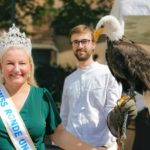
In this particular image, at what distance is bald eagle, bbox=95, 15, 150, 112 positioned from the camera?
484cm

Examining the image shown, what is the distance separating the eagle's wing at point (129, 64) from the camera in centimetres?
484

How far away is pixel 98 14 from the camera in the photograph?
38.1 ft

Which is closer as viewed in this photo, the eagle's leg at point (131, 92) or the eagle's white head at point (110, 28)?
the eagle's leg at point (131, 92)

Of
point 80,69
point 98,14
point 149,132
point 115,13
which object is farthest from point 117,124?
point 98,14

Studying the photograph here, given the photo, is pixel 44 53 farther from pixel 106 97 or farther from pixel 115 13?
pixel 106 97

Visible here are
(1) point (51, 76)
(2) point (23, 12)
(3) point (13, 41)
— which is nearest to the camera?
(3) point (13, 41)

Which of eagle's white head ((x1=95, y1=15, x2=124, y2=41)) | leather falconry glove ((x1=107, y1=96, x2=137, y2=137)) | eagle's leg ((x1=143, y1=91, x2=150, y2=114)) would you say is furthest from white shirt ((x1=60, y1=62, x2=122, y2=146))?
eagle's white head ((x1=95, y1=15, x2=124, y2=41))

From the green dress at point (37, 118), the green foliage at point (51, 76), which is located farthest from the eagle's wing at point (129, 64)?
the green foliage at point (51, 76)

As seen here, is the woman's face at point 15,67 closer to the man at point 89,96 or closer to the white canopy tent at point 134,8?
the man at point 89,96

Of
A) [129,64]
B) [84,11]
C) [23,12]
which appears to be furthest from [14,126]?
[23,12]

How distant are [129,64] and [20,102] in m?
2.04

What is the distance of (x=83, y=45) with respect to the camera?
188 inches

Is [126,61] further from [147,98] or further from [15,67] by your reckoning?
[15,67]

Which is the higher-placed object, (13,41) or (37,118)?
(13,41)
